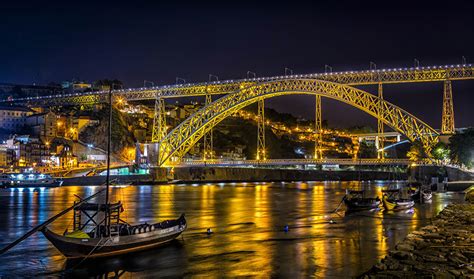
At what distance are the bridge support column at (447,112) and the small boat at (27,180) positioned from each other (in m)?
50.2

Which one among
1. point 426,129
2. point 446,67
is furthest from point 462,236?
point 426,129

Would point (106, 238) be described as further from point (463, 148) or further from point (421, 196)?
point (463, 148)

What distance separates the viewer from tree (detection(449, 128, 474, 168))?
54344 mm

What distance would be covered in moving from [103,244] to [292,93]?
153 feet

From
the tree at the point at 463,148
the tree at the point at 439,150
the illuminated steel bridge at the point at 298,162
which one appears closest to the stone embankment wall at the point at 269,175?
the illuminated steel bridge at the point at 298,162

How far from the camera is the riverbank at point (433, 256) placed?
40.2 feet

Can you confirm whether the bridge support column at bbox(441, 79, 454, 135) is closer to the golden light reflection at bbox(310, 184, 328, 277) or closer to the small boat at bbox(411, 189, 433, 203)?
the small boat at bbox(411, 189, 433, 203)

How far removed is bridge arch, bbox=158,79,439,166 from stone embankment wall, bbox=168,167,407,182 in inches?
622

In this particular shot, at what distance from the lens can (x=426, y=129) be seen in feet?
189

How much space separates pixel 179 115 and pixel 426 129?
7909cm

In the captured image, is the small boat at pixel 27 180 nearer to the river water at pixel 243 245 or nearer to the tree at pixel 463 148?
the river water at pixel 243 245

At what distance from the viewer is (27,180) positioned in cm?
6569

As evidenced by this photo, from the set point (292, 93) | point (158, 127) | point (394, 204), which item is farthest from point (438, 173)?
point (158, 127)

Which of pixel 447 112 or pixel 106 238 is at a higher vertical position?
pixel 447 112
